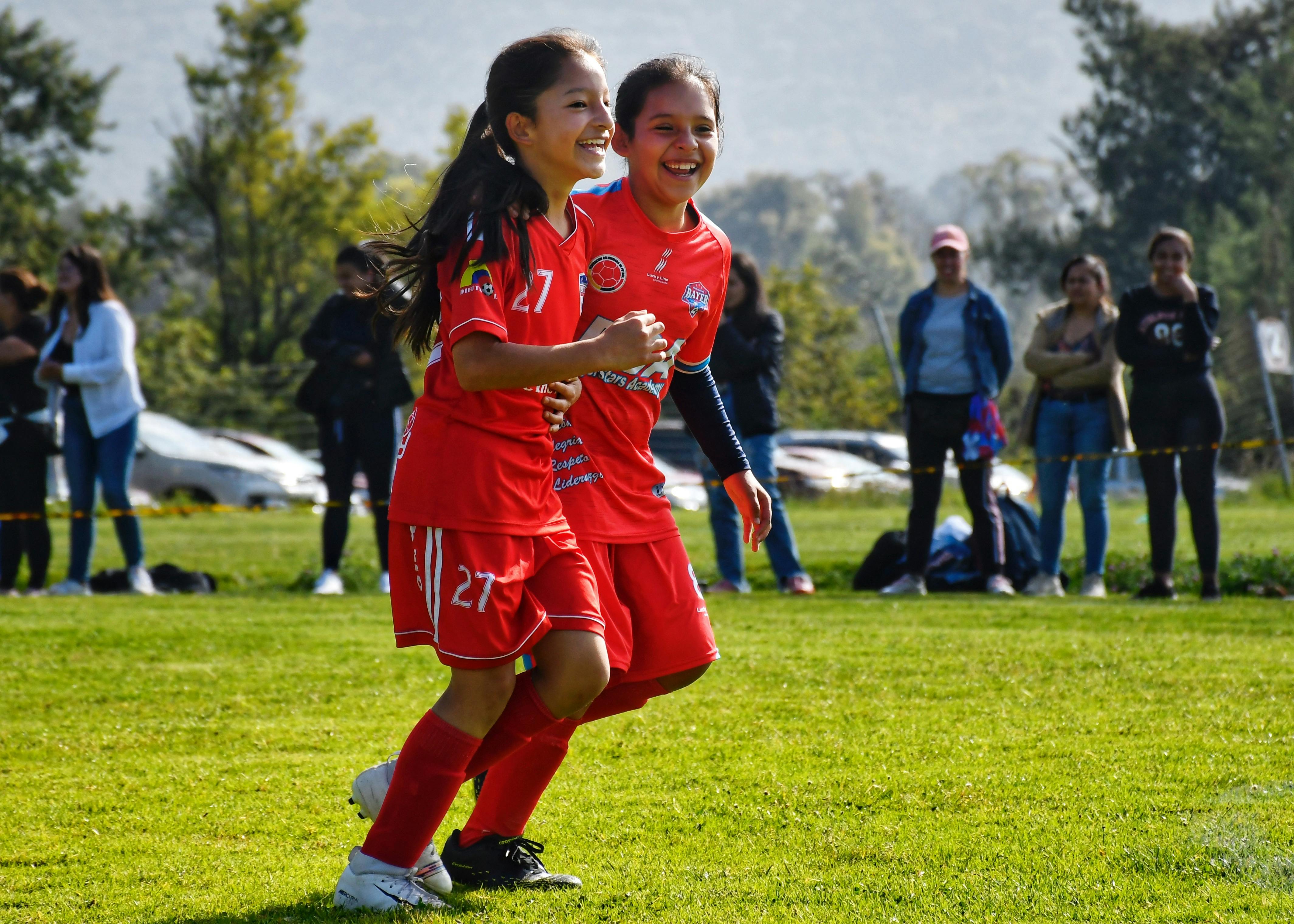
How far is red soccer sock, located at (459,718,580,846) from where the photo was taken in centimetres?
326

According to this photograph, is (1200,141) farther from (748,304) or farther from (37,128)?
(748,304)

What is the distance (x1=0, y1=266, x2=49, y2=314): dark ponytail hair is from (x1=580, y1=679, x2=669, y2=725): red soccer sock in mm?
6910

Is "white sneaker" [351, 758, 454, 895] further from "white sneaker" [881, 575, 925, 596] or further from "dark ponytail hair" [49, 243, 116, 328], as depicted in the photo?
"dark ponytail hair" [49, 243, 116, 328]

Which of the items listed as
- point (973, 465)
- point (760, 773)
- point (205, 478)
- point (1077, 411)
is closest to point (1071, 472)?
point (1077, 411)

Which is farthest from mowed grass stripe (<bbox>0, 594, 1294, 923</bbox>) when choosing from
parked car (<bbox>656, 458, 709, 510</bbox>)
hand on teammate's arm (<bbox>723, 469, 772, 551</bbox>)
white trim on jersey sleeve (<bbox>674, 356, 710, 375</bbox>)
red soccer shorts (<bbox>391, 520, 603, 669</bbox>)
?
parked car (<bbox>656, 458, 709, 510</bbox>)

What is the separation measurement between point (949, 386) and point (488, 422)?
6088mm

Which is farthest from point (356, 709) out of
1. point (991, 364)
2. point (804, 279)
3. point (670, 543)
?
point (804, 279)

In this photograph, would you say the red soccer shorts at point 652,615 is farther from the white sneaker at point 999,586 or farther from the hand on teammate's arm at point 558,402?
the white sneaker at point 999,586

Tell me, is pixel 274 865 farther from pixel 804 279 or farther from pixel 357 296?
pixel 804 279

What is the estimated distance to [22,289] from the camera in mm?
8938

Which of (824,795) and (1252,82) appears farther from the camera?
(1252,82)

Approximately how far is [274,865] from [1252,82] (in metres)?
53.3

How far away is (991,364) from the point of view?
851cm

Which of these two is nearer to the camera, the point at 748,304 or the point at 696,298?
the point at 696,298
